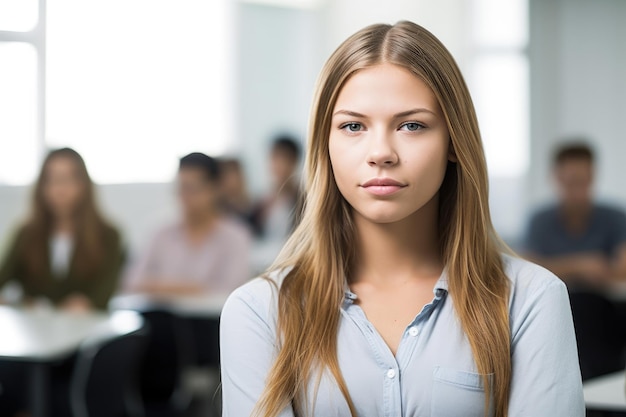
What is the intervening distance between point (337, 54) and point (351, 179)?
0.22m

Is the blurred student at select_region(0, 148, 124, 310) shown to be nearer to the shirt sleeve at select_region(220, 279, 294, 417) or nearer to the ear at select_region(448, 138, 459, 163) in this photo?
the shirt sleeve at select_region(220, 279, 294, 417)

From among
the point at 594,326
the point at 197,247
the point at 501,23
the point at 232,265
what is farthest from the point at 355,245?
the point at 501,23

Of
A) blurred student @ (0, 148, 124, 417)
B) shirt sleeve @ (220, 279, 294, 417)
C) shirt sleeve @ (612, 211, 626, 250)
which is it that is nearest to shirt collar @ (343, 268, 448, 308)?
shirt sleeve @ (220, 279, 294, 417)

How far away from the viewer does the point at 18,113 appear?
657cm

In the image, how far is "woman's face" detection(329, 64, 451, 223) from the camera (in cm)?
156

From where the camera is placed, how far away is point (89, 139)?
7137mm

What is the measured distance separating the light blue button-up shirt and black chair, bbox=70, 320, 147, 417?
6.28ft

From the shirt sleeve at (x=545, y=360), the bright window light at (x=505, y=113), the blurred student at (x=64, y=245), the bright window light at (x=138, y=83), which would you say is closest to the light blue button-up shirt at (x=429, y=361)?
the shirt sleeve at (x=545, y=360)

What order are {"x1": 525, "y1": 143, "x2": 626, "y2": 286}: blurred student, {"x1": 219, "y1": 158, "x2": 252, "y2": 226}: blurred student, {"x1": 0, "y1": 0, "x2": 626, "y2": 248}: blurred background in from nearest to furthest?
{"x1": 525, "y1": 143, "x2": 626, "y2": 286}: blurred student < {"x1": 0, "y1": 0, "x2": 626, "y2": 248}: blurred background < {"x1": 219, "y1": 158, "x2": 252, "y2": 226}: blurred student

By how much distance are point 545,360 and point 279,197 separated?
18.3 ft

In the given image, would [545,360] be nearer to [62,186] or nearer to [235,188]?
[62,186]

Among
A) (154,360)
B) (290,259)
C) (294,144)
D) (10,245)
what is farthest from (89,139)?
(290,259)

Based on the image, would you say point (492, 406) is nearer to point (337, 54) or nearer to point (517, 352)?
point (517, 352)

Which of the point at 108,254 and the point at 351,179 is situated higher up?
the point at 351,179
